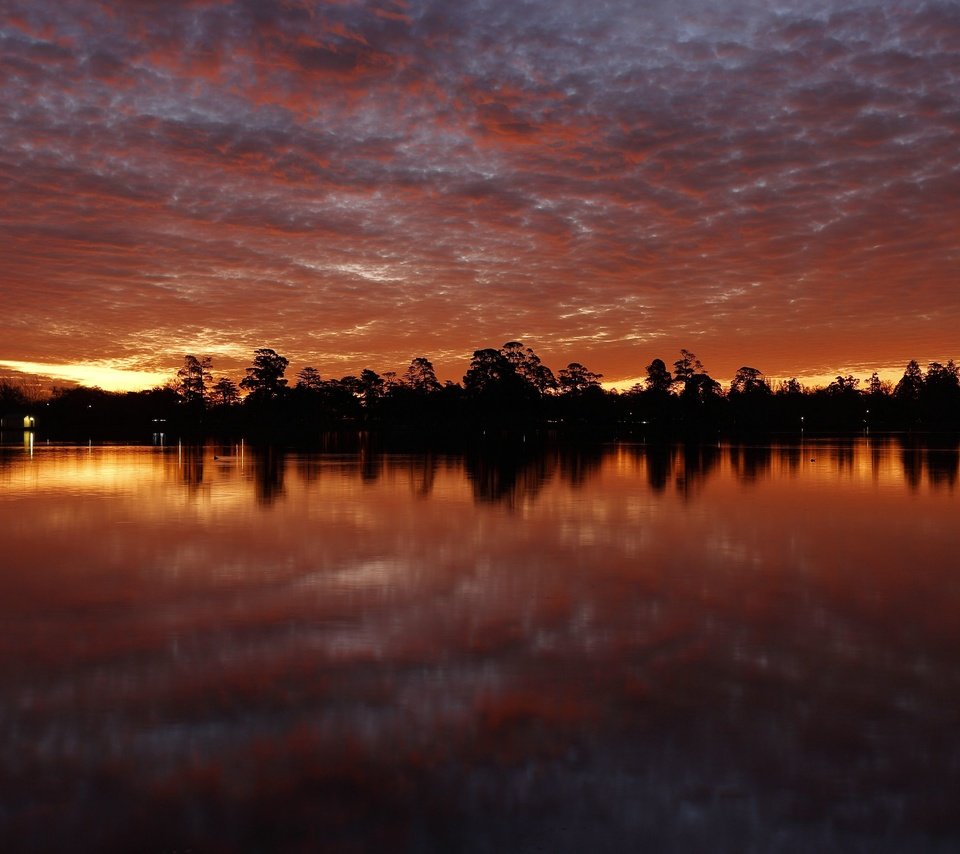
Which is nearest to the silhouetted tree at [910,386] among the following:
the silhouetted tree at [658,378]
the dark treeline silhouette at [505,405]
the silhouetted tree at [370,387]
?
the dark treeline silhouette at [505,405]

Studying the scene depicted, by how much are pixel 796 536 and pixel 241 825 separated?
14.4m

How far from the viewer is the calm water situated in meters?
5.38

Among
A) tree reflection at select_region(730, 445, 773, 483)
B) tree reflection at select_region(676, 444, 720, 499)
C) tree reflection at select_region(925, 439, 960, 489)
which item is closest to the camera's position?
tree reflection at select_region(676, 444, 720, 499)

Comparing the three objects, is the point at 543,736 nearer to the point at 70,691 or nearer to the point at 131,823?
the point at 131,823

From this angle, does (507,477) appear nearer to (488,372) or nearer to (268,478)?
(268,478)

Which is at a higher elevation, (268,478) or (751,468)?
(268,478)

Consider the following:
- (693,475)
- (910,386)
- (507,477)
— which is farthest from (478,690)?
(910,386)

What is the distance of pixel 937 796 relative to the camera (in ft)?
18.5

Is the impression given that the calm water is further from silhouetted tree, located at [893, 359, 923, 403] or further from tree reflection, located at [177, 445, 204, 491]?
silhouetted tree, located at [893, 359, 923, 403]

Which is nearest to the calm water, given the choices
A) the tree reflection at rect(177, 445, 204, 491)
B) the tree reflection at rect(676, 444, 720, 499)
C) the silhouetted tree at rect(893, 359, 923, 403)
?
the tree reflection at rect(676, 444, 720, 499)

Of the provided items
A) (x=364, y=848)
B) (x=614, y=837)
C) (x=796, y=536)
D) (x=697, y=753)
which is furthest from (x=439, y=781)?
(x=796, y=536)

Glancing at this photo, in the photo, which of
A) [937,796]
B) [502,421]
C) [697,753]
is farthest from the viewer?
[502,421]

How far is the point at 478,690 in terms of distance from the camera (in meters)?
7.62

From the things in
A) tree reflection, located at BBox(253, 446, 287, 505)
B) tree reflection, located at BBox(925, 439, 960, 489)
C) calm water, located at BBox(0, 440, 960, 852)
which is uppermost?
tree reflection, located at BBox(253, 446, 287, 505)
